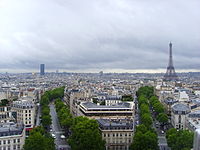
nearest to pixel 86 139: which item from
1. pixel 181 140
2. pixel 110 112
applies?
pixel 181 140

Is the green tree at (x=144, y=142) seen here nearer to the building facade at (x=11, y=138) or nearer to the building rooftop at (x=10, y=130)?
the building facade at (x=11, y=138)

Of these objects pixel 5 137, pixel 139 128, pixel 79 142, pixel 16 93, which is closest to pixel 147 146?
pixel 139 128

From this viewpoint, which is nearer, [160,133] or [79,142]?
[79,142]

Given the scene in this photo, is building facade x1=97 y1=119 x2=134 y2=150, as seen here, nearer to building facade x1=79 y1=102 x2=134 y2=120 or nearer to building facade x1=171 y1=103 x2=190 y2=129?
building facade x1=79 y1=102 x2=134 y2=120

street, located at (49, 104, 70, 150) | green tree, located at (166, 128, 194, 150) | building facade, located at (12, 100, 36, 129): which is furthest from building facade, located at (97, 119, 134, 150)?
building facade, located at (12, 100, 36, 129)

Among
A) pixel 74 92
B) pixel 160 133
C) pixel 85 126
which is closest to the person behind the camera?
pixel 85 126

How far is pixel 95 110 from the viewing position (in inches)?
3024

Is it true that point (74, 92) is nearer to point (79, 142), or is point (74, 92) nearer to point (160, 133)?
point (160, 133)

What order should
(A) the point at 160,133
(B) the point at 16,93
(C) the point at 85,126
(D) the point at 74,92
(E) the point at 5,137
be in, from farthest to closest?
(B) the point at 16,93
(D) the point at 74,92
(A) the point at 160,133
(C) the point at 85,126
(E) the point at 5,137

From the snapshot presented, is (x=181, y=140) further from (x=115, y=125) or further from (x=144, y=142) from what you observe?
(x=115, y=125)

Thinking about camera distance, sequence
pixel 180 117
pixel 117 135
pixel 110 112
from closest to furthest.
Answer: pixel 117 135, pixel 180 117, pixel 110 112

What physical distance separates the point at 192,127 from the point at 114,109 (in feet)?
72.3

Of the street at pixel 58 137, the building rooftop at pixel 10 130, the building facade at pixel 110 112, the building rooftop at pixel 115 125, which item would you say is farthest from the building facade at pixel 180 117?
the building rooftop at pixel 10 130

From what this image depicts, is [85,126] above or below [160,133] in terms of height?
above
